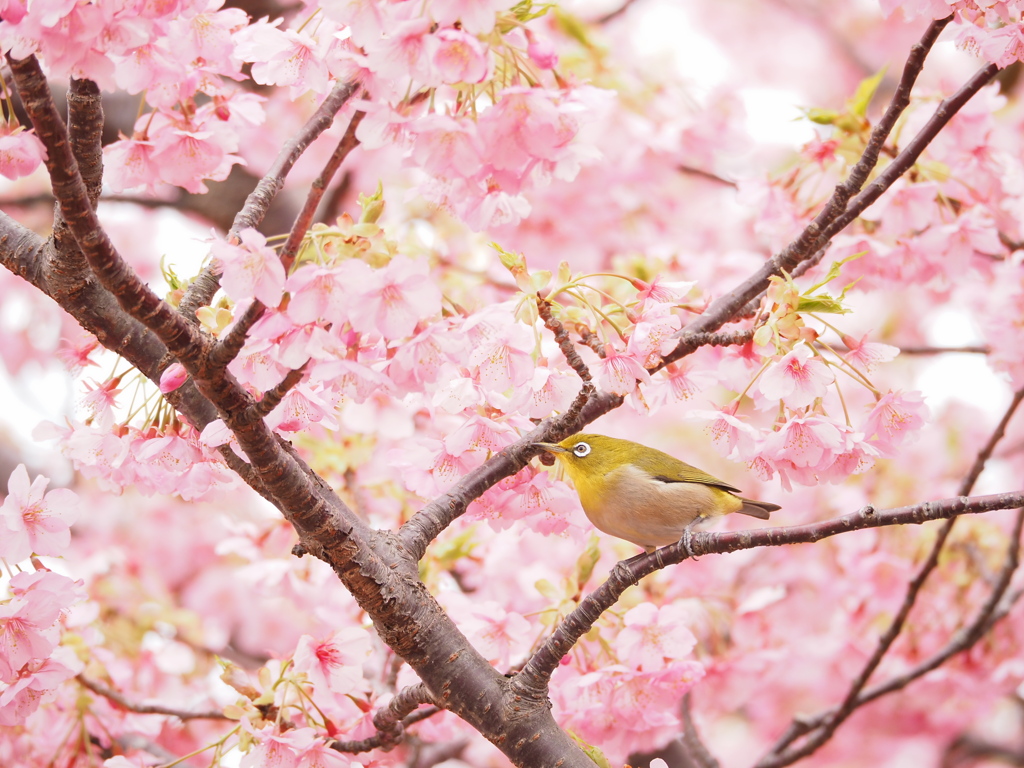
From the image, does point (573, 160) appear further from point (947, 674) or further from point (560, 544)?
point (947, 674)

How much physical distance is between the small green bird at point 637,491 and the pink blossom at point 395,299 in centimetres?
95

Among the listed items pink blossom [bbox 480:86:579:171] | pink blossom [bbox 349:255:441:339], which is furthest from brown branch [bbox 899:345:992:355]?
pink blossom [bbox 349:255:441:339]

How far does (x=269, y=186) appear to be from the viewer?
5.35 feet

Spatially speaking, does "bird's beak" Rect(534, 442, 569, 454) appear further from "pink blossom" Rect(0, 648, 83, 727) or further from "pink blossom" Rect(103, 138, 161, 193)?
"pink blossom" Rect(0, 648, 83, 727)

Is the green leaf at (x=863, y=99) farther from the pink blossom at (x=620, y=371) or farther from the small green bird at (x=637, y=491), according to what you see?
the pink blossom at (x=620, y=371)

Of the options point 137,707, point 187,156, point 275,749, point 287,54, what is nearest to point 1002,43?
point 287,54

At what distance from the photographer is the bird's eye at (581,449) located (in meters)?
2.20

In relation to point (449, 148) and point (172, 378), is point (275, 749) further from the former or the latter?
point (449, 148)

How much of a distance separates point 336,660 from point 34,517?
691 millimetres

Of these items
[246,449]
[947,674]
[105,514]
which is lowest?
[246,449]

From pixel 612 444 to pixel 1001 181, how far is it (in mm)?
1539

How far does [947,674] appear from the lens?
358 cm

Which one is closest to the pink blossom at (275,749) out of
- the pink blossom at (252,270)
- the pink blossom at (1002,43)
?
the pink blossom at (252,270)

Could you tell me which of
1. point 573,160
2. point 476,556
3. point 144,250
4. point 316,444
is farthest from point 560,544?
point 144,250
